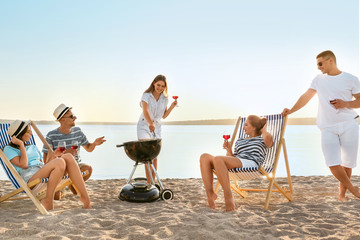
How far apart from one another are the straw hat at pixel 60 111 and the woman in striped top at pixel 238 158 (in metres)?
1.65

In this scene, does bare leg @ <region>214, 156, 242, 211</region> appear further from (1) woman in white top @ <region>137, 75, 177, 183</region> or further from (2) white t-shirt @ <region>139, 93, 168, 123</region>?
(2) white t-shirt @ <region>139, 93, 168, 123</region>

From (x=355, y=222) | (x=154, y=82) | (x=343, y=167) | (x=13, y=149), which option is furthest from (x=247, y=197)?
(x=13, y=149)

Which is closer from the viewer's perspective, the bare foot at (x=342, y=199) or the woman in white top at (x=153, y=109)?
the bare foot at (x=342, y=199)

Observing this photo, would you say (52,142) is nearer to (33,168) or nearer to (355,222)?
(33,168)

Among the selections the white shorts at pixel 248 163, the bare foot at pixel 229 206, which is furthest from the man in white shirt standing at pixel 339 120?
the bare foot at pixel 229 206

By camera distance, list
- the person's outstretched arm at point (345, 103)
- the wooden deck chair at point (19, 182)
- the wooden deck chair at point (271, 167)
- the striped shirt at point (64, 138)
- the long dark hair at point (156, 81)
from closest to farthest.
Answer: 1. the wooden deck chair at point (19, 182)
2. the wooden deck chair at point (271, 167)
3. the person's outstretched arm at point (345, 103)
4. the striped shirt at point (64, 138)
5. the long dark hair at point (156, 81)

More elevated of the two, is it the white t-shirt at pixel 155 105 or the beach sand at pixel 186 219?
the white t-shirt at pixel 155 105

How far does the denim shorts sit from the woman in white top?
1.43 m

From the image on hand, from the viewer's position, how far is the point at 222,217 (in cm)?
306

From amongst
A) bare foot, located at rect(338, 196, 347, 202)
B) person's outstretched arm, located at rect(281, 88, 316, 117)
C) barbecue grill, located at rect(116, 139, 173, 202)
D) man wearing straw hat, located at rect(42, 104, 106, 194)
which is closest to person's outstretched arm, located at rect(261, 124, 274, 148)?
person's outstretched arm, located at rect(281, 88, 316, 117)

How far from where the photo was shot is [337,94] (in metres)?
3.88

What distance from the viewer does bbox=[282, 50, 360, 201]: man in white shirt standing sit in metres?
3.86

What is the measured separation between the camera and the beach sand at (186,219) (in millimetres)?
2613

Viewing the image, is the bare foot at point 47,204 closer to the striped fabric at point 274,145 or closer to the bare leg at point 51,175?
the bare leg at point 51,175
